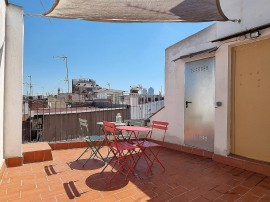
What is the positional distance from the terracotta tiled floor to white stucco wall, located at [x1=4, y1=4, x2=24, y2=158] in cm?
57

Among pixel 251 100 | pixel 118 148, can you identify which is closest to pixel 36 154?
pixel 118 148

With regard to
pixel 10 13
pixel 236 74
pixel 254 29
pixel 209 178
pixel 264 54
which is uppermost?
pixel 10 13

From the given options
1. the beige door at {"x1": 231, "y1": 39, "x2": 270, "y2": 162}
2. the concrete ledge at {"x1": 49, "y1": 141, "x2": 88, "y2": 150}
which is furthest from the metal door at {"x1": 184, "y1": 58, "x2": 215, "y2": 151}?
the concrete ledge at {"x1": 49, "y1": 141, "x2": 88, "y2": 150}

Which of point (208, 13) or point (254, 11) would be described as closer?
point (208, 13)

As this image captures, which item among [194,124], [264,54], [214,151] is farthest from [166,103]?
[264,54]

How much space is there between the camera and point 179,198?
286 centimetres

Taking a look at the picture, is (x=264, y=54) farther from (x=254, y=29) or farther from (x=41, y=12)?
(x=41, y=12)

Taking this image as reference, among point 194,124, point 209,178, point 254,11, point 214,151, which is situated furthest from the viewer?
point 194,124

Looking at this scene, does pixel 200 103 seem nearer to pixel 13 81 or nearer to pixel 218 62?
pixel 218 62

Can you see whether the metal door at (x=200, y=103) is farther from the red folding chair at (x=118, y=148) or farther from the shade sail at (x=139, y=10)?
the red folding chair at (x=118, y=148)

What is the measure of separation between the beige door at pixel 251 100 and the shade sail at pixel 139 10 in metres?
1.26

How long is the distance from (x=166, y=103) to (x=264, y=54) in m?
2.96

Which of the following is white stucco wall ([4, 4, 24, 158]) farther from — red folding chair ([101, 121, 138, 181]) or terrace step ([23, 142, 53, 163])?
red folding chair ([101, 121, 138, 181])

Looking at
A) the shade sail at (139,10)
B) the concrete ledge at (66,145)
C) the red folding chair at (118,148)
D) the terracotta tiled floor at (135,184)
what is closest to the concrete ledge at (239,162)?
the terracotta tiled floor at (135,184)
